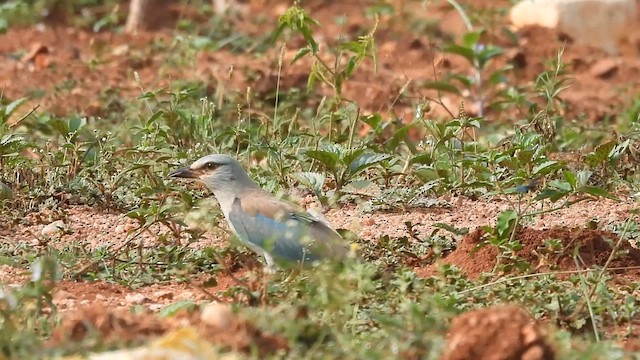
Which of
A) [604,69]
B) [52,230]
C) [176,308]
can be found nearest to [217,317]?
[176,308]

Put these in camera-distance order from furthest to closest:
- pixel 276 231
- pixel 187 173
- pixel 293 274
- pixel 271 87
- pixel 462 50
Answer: pixel 271 87 → pixel 462 50 → pixel 187 173 → pixel 276 231 → pixel 293 274

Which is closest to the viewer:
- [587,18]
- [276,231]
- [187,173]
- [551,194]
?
[276,231]

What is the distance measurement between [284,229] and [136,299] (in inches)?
21.4

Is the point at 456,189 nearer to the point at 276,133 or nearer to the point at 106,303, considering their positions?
the point at 276,133

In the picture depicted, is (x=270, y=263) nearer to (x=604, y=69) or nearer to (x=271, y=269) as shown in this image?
(x=271, y=269)

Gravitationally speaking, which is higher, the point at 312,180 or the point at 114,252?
the point at 312,180

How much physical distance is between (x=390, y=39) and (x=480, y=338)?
6837 millimetres

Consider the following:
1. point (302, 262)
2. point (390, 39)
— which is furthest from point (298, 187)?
point (390, 39)

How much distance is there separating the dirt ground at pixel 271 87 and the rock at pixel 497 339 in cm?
1

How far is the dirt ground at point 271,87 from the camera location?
16.3 feet

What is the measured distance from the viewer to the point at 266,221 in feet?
16.3

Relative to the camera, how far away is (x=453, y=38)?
10414 mm

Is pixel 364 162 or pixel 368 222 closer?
pixel 368 222

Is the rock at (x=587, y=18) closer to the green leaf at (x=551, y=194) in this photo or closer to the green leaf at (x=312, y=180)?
the green leaf at (x=312, y=180)
